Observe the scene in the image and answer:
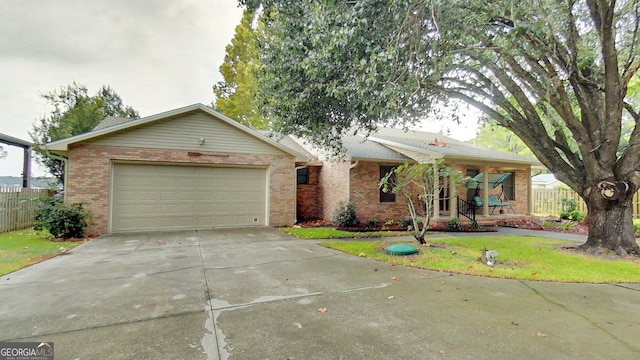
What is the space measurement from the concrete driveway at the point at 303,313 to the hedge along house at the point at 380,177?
6.32 metres

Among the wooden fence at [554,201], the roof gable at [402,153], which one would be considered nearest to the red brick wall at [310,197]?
the roof gable at [402,153]

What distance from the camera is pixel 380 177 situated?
40.3 feet

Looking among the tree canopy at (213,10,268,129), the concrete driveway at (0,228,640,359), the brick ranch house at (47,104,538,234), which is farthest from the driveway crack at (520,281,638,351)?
the tree canopy at (213,10,268,129)

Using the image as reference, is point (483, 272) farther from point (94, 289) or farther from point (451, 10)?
point (94, 289)

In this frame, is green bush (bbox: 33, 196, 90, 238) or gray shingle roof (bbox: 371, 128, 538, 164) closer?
green bush (bbox: 33, 196, 90, 238)

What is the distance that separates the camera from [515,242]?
837cm

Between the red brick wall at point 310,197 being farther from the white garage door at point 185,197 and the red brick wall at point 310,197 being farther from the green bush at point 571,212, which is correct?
the green bush at point 571,212

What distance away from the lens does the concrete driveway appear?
2.62 metres

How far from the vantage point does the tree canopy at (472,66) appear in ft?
16.5

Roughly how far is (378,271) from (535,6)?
5172mm

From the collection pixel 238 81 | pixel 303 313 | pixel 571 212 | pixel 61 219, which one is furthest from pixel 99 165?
pixel 571 212

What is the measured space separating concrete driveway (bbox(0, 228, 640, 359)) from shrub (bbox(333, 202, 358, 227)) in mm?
5414

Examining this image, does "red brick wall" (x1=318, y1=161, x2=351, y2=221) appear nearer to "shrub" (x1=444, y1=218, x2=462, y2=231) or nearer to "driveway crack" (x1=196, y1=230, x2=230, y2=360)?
"shrub" (x1=444, y1=218, x2=462, y2=231)

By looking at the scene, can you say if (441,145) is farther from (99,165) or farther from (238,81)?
(238,81)
